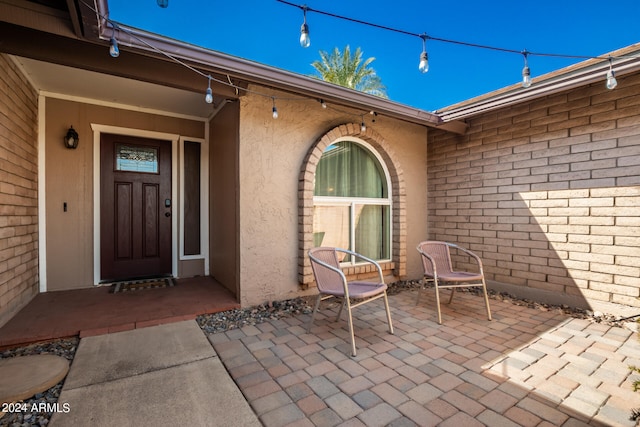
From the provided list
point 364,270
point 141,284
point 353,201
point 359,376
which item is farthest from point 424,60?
point 141,284

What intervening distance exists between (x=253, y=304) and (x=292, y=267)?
659 millimetres

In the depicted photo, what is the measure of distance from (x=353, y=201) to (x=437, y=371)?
2693 millimetres

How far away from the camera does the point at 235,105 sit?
11.5ft

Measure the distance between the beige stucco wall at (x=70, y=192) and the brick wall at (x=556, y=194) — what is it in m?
5.50

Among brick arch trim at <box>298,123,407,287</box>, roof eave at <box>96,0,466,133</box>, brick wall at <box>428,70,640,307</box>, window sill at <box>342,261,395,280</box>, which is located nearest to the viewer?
roof eave at <box>96,0,466,133</box>

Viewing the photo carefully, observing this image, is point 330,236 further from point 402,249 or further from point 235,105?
point 235,105

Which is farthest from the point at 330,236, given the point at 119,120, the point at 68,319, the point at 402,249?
the point at 119,120

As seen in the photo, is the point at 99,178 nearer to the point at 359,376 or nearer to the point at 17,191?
the point at 17,191

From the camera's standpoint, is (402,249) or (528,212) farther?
(402,249)

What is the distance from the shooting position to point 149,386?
6.42 ft

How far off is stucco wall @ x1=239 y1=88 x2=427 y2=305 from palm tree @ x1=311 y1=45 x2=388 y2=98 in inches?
439

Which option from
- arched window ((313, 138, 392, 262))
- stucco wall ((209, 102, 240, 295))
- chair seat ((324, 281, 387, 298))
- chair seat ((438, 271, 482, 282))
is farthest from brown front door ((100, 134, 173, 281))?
chair seat ((438, 271, 482, 282))

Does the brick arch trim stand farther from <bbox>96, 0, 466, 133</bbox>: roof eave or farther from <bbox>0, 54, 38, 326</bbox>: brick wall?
<bbox>0, 54, 38, 326</bbox>: brick wall

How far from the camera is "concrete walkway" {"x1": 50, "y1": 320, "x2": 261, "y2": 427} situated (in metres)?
1.66
